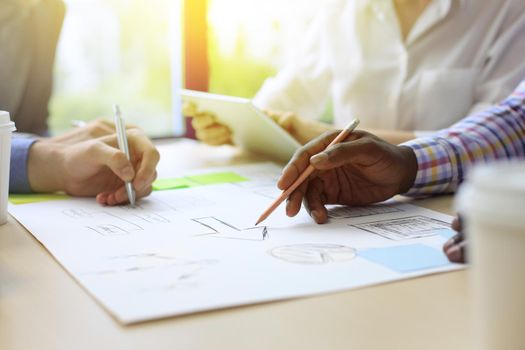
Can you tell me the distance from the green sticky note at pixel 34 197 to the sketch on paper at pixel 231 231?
0.95 ft

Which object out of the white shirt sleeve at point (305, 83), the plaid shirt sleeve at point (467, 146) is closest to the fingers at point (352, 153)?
the plaid shirt sleeve at point (467, 146)

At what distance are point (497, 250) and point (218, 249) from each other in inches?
15.7

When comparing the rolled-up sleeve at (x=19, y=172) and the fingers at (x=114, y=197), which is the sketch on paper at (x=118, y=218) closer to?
the fingers at (x=114, y=197)

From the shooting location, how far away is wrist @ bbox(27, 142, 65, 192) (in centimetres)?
103

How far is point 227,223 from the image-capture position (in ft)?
2.76

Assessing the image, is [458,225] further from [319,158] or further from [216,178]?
[216,178]

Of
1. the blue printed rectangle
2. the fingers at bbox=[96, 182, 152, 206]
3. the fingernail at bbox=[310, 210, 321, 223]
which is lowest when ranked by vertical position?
the fingers at bbox=[96, 182, 152, 206]

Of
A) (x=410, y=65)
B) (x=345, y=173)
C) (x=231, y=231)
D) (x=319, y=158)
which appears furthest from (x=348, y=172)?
(x=410, y=65)

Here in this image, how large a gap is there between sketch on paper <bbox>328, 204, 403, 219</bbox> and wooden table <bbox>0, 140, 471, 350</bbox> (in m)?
0.24

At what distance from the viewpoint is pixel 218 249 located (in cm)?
72

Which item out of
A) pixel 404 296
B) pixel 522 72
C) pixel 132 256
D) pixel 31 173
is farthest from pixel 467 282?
pixel 522 72

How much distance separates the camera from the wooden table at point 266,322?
20.0 inches

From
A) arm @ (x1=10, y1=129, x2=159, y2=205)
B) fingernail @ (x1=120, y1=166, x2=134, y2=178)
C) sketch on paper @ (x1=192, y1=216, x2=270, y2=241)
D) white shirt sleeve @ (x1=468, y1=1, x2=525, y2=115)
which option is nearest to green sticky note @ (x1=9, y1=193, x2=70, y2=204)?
arm @ (x1=10, y1=129, x2=159, y2=205)

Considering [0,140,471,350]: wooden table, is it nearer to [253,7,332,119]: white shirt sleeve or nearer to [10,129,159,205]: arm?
[10,129,159,205]: arm
